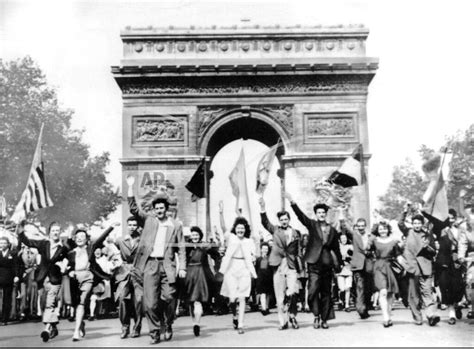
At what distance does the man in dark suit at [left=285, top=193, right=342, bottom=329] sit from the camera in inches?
422

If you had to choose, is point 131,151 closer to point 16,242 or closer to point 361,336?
point 16,242

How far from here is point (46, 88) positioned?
106 ft

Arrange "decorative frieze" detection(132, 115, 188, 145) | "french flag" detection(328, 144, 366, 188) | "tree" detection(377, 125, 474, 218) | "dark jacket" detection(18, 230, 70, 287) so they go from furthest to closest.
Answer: "tree" detection(377, 125, 474, 218) < "decorative frieze" detection(132, 115, 188, 145) < "french flag" detection(328, 144, 366, 188) < "dark jacket" detection(18, 230, 70, 287)

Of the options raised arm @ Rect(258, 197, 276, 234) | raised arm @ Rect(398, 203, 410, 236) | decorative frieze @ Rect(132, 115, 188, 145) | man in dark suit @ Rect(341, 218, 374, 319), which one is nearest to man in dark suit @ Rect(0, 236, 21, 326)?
raised arm @ Rect(258, 197, 276, 234)

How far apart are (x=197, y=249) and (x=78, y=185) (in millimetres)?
23573

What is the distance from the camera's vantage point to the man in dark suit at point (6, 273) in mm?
13086

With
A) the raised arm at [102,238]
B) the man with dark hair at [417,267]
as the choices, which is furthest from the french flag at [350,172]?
the raised arm at [102,238]

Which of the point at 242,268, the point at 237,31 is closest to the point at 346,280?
the point at 242,268

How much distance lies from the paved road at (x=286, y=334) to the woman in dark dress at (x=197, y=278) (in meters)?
0.39

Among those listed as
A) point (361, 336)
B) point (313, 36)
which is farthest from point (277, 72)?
point (361, 336)

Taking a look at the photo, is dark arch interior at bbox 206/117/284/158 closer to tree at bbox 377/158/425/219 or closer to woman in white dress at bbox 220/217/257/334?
woman in white dress at bbox 220/217/257/334

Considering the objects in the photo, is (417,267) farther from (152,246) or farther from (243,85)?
(243,85)

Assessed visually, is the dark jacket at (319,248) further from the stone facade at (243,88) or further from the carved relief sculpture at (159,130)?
the carved relief sculpture at (159,130)

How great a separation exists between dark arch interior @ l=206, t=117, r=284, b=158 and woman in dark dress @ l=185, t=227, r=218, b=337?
651 inches
